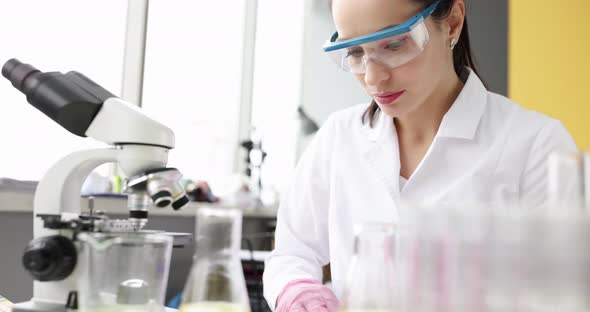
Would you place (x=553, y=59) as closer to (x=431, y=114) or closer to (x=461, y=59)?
(x=461, y=59)

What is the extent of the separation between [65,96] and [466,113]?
907mm

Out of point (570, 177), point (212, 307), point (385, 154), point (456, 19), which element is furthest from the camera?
point (385, 154)

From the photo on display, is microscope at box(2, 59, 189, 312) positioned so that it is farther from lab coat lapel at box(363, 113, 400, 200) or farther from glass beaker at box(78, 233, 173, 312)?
lab coat lapel at box(363, 113, 400, 200)

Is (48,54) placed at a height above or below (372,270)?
above

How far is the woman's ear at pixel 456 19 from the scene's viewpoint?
1.20 m

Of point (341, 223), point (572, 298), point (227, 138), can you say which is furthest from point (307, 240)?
point (227, 138)

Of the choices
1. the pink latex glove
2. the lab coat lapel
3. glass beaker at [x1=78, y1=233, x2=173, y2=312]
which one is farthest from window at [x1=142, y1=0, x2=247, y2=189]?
glass beaker at [x1=78, y1=233, x2=173, y2=312]

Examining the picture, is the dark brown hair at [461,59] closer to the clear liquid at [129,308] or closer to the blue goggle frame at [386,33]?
the blue goggle frame at [386,33]

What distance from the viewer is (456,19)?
1.23 metres

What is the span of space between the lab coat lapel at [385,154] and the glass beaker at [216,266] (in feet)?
2.22

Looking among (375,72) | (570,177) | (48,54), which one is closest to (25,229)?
(48,54)

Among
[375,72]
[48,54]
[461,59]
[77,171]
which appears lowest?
[77,171]

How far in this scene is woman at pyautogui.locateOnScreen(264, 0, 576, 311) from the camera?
3.53 feet

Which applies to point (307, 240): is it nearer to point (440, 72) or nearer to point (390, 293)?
point (440, 72)
